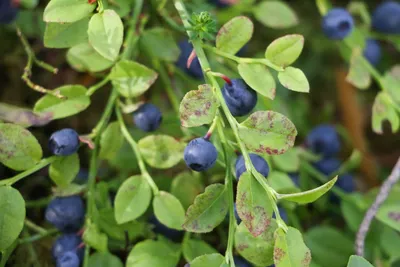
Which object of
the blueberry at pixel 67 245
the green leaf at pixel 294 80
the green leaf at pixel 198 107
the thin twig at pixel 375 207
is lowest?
the thin twig at pixel 375 207

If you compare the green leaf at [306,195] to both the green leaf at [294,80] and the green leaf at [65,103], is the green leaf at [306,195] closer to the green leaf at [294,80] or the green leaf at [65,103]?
the green leaf at [294,80]

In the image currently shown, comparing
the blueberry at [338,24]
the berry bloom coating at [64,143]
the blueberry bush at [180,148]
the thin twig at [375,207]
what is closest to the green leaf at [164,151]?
the blueberry bush at [180,148]

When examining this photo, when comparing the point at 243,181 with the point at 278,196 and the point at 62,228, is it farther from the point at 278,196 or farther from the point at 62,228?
the point at 62,228

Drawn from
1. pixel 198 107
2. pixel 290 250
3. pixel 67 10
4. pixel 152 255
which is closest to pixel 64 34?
pixel 67 10

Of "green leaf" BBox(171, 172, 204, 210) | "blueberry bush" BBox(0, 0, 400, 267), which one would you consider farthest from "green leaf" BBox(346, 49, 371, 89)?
"green leaf" BBox(171, 172, 204, 210)

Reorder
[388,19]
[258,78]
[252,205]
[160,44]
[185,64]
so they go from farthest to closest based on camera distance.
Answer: [388,19], [185,64], [160,44], [258,78], [252,205]

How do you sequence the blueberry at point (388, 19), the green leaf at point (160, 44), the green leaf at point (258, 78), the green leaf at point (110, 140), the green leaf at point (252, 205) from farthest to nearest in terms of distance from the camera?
the blueberry at point (388, 19) < the green leaf at point (160, 44) < the green leaf at point (110, 140) < the green leaf at point (258, 78) < the green leaf at point (252, 205)

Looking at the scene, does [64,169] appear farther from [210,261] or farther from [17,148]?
[210,261]
